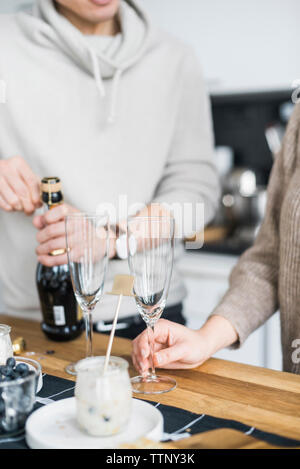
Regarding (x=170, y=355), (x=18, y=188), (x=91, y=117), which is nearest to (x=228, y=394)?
(x=170, y=355)

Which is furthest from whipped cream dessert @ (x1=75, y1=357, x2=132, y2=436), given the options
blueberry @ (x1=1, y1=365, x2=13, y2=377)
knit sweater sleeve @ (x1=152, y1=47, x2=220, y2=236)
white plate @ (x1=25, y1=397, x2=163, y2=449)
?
knit sweater sleeve @ (x1=152, y1=47, x2=220, y2=236)

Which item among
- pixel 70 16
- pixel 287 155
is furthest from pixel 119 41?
pixel 287 155

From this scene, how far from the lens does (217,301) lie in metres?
2.16

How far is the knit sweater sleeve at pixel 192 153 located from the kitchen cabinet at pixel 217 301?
744 mm

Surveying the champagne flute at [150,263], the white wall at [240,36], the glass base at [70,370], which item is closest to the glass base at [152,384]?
the champagne flute at [150,263]

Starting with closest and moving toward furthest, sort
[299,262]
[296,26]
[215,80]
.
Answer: [299,262] < [296,26] < [215,80]

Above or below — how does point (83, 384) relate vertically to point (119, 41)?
below

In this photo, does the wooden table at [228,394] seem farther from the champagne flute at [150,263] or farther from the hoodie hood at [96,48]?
the hoodie hood at [96,48]

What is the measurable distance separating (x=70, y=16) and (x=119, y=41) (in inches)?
5.4

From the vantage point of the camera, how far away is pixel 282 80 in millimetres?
2203

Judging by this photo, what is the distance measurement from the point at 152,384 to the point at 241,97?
1.98m

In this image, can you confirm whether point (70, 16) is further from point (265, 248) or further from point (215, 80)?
point (215, 80)

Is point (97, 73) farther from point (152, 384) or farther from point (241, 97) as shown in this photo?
point (241, 97)

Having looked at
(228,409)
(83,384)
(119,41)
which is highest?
(119,41)
